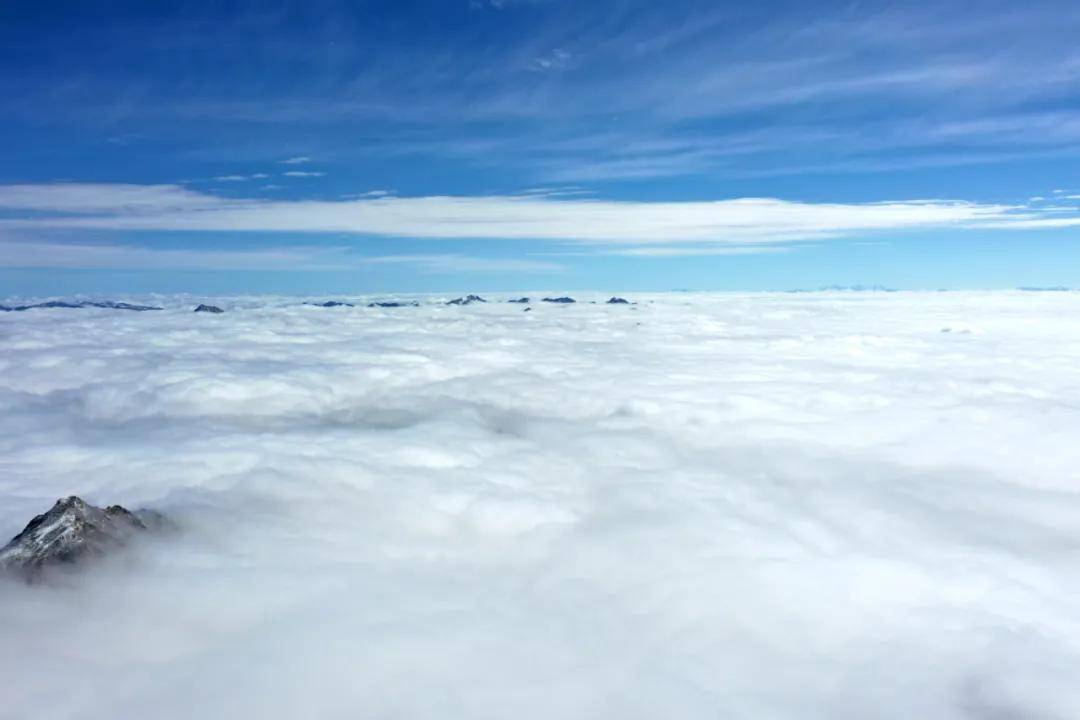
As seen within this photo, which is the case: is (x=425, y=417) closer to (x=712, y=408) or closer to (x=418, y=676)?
(x=712, y=408)

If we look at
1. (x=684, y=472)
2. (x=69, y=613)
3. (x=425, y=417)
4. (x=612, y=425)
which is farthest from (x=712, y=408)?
(x=69, y=613)

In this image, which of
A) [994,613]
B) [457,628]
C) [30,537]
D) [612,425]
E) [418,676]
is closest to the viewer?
[418,676]

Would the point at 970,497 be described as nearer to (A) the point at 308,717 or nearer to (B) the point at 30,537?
(A) the point at 308,717

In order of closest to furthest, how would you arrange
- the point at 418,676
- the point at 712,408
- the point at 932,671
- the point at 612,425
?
the point at 418,676
the point at 932,671
the point at 612,425
the point at 712,408

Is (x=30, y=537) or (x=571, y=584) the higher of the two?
(x=30, y=537)

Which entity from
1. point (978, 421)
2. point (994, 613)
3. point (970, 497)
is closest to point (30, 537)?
point (994, 613)

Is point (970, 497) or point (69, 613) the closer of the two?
point (69, 613)
